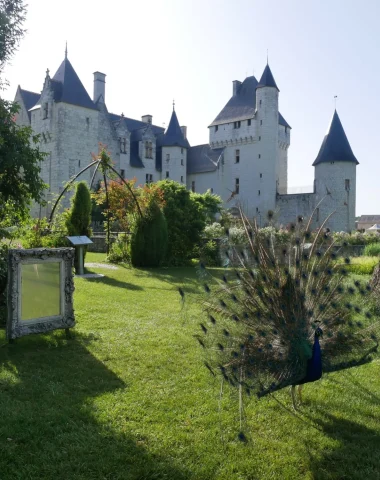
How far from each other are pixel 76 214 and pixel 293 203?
34015 millimetres

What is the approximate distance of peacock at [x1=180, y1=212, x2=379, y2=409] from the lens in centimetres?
354

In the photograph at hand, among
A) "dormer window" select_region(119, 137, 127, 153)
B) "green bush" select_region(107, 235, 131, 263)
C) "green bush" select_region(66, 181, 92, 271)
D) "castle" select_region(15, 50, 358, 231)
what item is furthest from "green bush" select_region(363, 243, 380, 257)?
"dormer window" select_region(119, 137, 127, 153)

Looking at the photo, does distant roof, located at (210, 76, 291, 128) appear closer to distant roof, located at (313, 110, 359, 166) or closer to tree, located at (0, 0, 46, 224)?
distant roof, located at (313, 110, 359, 166)

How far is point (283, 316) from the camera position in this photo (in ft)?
12.1

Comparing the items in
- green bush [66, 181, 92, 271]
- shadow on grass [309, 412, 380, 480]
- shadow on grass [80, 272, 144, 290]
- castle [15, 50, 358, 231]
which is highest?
castle [15, 50, 358, 231]

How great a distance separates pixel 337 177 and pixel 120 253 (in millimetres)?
31332

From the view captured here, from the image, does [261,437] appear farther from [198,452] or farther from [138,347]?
[138,347]

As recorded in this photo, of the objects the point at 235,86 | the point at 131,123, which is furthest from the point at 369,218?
the point at 131,123

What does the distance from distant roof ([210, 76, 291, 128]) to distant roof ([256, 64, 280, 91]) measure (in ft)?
9.18

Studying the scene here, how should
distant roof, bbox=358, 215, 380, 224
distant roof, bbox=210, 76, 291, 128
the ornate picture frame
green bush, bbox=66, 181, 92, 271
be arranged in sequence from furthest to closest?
distant roof, bbox=358, 215, 380, 224 < distant roof, bbox=210, 76, 291, 128 < green bush, bbox=66, 181, 92, 271 < the ornate picture frame

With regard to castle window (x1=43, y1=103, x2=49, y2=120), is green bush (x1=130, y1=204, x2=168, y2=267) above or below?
below

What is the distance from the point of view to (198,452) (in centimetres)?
341

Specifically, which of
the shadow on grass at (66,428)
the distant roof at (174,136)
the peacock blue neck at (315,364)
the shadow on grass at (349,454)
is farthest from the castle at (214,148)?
the peacock blue neck at (315,364)

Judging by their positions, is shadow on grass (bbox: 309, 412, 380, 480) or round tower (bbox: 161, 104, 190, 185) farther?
round tower (bbox: 161, 104, 190, 185)
